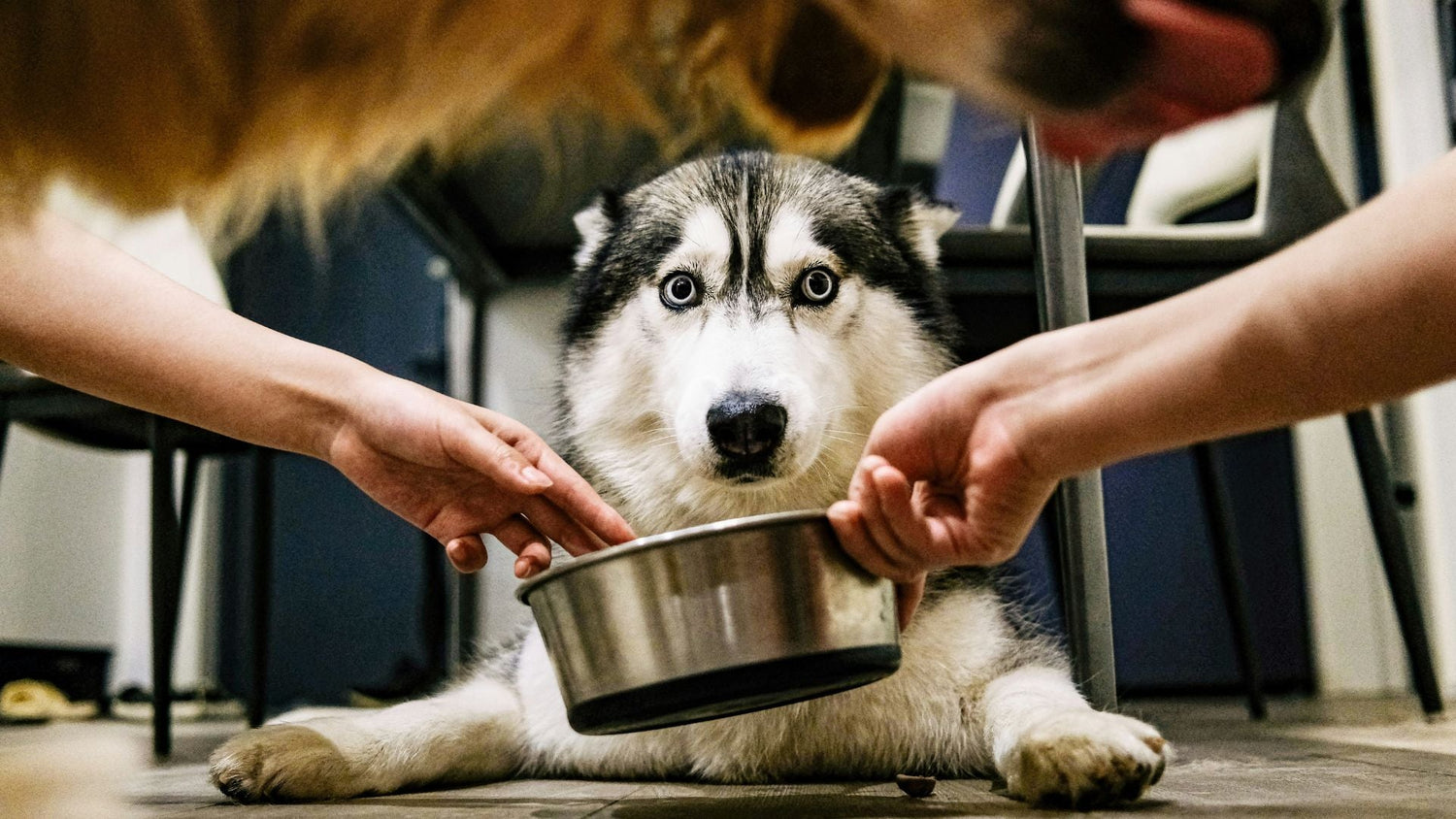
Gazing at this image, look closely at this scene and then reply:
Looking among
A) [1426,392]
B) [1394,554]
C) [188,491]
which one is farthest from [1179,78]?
[1426,392]

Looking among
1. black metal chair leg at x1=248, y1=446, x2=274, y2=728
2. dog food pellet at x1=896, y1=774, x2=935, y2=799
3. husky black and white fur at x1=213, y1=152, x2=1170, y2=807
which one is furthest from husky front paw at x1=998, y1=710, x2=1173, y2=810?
black metal chair leg at x1=248, y1=446, x2=274, y2=728

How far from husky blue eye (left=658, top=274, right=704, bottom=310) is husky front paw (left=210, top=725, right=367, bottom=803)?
783 mm

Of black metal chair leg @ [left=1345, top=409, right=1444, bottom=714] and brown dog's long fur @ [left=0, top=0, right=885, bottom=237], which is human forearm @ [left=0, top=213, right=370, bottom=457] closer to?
brown dog's long fur @ [left=0, top=0, right=885, bottom=237]

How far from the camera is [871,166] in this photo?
75.0 inches

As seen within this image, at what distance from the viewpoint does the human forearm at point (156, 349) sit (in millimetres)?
1042

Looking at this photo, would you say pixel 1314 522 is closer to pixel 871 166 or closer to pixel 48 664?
pixel 871 166

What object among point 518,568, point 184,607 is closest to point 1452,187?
point 518,568

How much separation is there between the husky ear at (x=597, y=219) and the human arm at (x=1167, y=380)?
1010 millimetres

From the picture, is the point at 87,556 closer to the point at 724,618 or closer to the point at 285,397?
the point at 285,397

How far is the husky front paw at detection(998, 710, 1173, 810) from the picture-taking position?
96cm

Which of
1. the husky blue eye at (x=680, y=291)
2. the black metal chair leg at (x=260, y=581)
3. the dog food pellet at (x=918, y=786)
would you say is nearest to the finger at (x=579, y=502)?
the dog food pellet at (x=918, y=786)

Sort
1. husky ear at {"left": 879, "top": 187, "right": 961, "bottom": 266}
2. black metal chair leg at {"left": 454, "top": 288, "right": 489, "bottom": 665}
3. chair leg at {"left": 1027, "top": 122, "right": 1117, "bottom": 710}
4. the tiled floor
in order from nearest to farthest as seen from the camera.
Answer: the tiled floor, chair leg at {"left": 1027, "top": 122, "right": 1117, "bottom": 710}, husky ear at {"left": 879, "top": 187, "right": 961, "bottom": 266}, black metal chair leg at {"left": 454, "top": 288, "right": 489, "bottom": 665}

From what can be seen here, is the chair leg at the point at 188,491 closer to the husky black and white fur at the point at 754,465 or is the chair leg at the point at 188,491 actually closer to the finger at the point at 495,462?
the husky black and white fur at the point at 754,465

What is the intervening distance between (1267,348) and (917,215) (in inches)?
43.1
